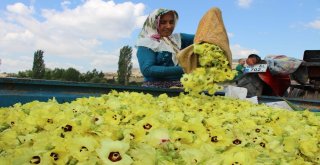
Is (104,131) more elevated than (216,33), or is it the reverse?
(216,33)

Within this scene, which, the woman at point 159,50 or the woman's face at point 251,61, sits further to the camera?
the woman's face at point 251,61

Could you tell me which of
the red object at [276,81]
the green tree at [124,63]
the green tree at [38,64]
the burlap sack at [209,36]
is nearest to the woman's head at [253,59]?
the red object at [276,81]

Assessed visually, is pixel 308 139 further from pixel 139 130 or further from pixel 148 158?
pixel 148 158

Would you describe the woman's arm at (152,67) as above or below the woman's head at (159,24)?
below

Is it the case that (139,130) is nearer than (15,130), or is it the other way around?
(139,130)

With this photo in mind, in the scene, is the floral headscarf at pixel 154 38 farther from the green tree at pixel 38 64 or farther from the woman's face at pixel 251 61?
the green tree at pixel 38 64

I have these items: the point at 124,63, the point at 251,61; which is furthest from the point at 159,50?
the point at 124,63

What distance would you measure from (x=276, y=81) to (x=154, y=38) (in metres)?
4.23

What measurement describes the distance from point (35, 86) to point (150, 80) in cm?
236

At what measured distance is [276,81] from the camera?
9.34 m

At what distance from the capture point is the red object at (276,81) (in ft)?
29.9

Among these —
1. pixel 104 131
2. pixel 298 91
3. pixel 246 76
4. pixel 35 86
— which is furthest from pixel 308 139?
pixel 298 91

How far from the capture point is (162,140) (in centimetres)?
136

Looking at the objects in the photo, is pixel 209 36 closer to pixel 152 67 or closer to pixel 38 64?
pixel 152 67
